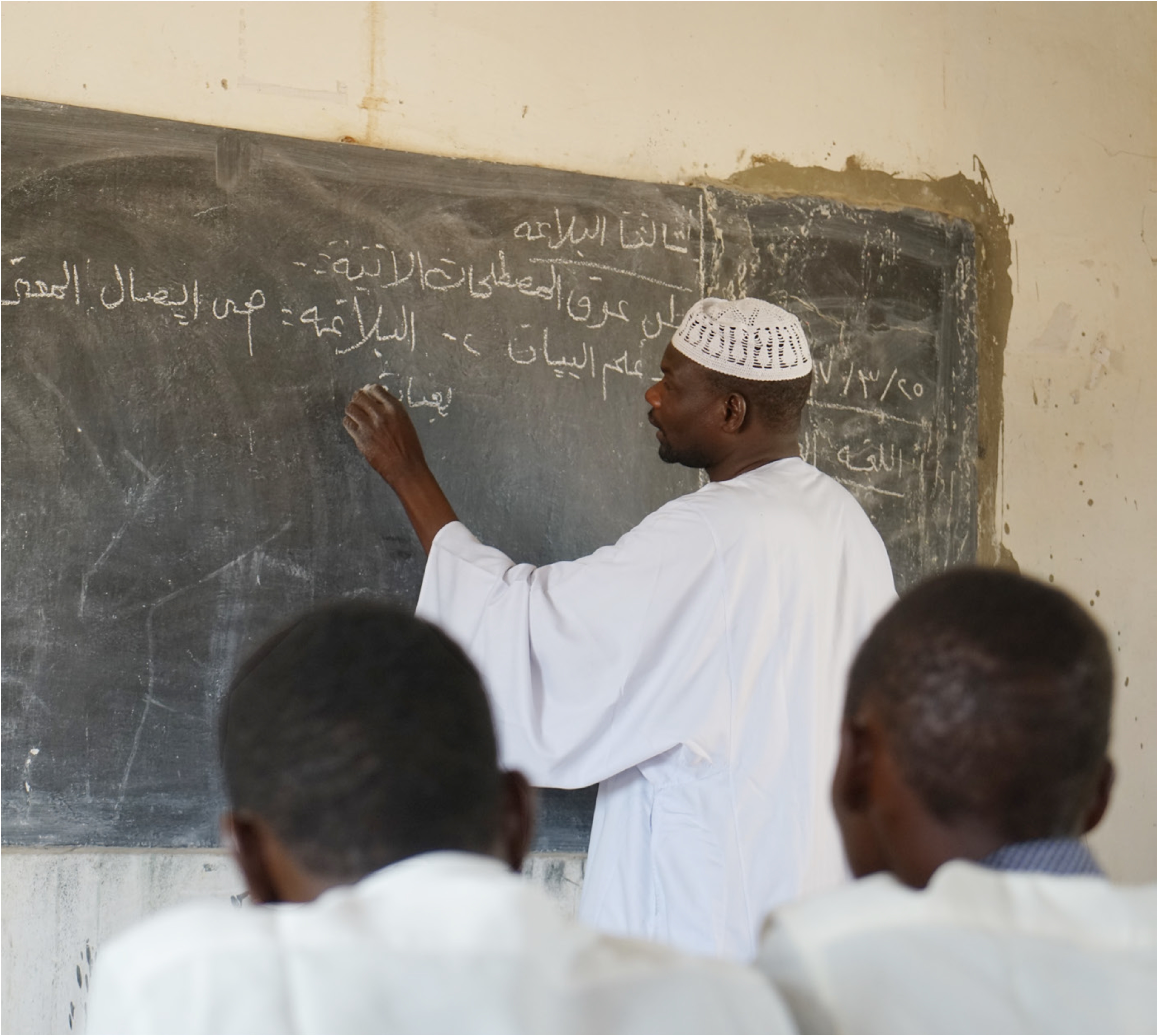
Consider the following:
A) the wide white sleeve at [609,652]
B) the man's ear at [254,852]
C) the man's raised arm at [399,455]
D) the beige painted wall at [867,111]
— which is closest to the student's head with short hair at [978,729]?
the man's ear at [254,852]

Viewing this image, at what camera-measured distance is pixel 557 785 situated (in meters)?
2.18

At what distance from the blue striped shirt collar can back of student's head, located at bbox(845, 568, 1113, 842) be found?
14 millimetres

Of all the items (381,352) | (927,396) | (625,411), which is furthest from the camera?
(927,396)

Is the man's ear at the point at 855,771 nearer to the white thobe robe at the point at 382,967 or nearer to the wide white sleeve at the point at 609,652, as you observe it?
the white thobe robe at the point at 382,967

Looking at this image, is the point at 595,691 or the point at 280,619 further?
the point at 280,619

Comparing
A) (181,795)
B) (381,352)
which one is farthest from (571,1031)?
(381,352)

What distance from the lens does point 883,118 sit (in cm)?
323

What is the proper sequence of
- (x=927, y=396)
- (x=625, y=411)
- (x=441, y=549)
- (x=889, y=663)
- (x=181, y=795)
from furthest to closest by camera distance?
(x=927, y=396)
(x=625, y=411)
(x=181, y=795)
(x=441, y=549)
(x=889, y=663)

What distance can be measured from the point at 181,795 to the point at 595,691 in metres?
0.95

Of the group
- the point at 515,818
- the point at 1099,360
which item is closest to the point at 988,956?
the point at 515,818

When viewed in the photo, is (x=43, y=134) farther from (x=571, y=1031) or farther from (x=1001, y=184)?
(x=1001, y=184)

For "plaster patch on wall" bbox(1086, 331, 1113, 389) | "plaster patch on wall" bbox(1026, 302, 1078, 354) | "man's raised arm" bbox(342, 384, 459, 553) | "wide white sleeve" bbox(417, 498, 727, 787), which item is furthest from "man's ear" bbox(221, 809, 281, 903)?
"plaster patch on wall" bbox(1086, 331, 1113, 389)

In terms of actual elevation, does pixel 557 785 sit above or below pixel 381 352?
below

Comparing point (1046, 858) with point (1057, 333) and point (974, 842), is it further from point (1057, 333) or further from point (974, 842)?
point (1057, 333)
